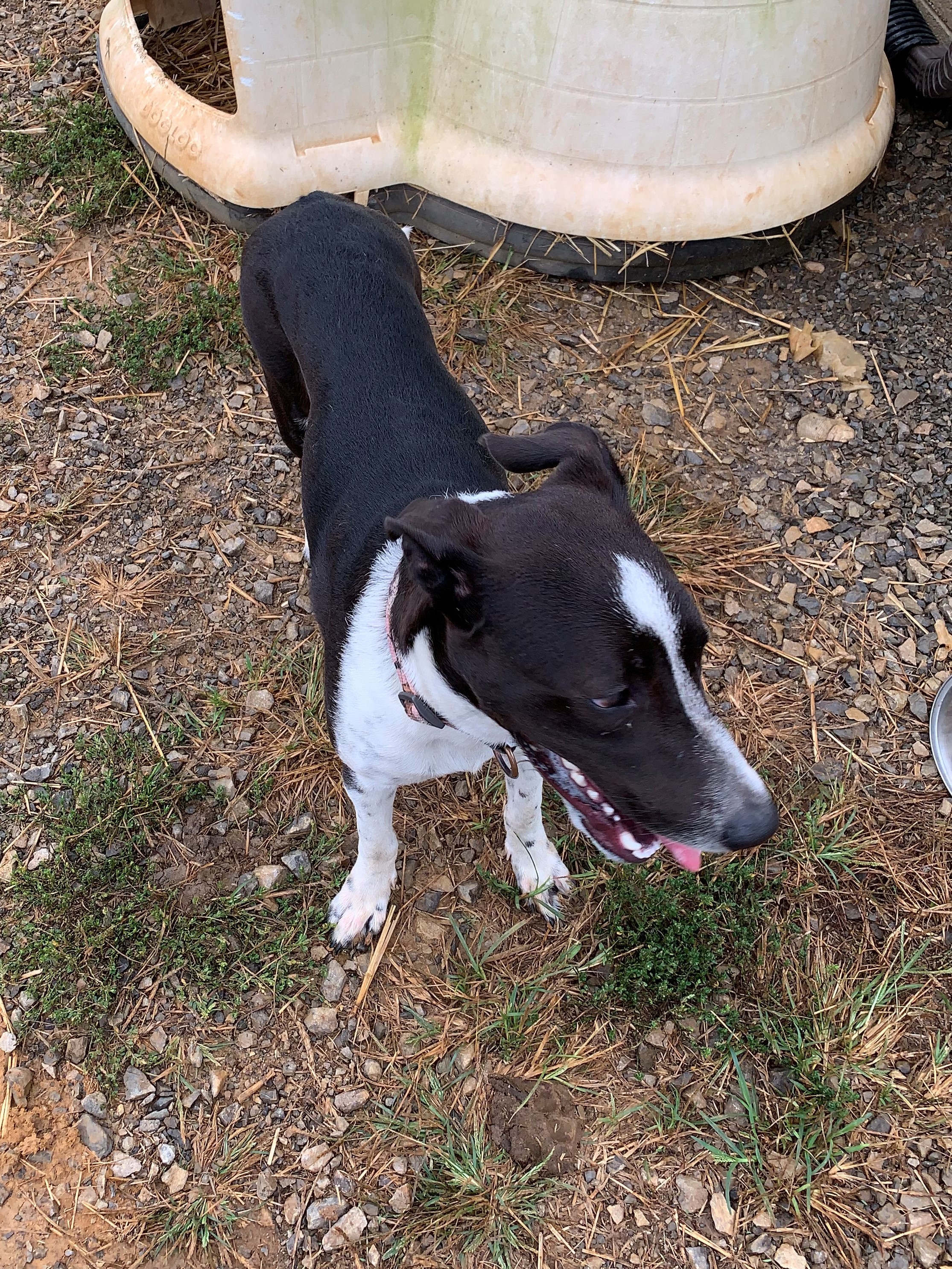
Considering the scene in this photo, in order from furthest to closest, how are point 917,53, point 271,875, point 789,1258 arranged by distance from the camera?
1. point 917,53
2. point 271,875
3. point 789,1258

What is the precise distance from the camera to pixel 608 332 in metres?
4.14

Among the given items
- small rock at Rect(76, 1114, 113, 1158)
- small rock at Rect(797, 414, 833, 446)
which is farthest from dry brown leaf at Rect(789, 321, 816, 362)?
small rock at Rect(76, 1114, 113, 1158)

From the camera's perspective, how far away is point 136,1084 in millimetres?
2699

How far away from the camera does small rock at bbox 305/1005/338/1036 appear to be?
9.13 ft

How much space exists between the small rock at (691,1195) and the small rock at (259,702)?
6.19 feet

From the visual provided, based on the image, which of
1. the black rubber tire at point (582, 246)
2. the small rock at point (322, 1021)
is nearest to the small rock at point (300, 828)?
the small rock at point (322, 1021)

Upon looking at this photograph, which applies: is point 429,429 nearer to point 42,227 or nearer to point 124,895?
point 124,895

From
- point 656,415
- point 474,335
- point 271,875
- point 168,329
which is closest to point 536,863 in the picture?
point 271,875

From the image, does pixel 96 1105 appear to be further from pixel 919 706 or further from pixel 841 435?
pixel 841 435

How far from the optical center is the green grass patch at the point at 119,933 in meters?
2.80

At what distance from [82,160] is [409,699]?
12.4ft

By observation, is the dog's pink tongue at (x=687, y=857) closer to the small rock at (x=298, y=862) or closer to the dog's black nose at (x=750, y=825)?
the dog's black nose at (x=750, y=825)

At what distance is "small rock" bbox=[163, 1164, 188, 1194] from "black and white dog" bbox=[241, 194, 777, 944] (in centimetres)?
72

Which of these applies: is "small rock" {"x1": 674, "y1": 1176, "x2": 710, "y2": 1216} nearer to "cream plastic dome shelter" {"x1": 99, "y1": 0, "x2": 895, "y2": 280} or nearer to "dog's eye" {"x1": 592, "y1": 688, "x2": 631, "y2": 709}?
"dog's eye" {"x1": 592, "y1": 688, "x2": 631, "y2": 709}
